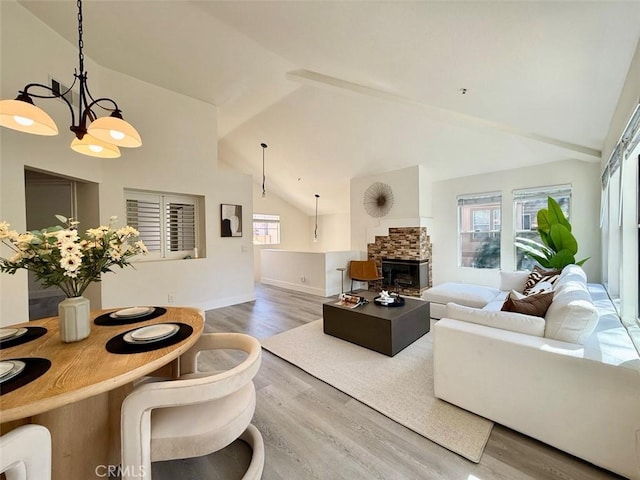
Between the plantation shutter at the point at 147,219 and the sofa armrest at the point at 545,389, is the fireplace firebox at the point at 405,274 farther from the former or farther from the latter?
the plantation shutter at the point at 147,219

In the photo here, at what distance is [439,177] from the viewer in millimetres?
5609

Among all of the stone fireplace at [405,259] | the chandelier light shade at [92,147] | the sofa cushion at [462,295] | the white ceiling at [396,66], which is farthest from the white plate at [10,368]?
the stone fireplace at [405,259]

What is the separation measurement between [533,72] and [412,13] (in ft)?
3.96

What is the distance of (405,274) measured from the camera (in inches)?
221

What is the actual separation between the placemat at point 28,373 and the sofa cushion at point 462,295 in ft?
13.2

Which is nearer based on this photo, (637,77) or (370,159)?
(637,77)

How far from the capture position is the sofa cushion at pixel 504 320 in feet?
5.84

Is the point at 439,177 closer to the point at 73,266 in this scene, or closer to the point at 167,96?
the point at 167,96

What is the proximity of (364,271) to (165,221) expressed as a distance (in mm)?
3916

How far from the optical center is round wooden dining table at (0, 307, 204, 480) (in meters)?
0.92

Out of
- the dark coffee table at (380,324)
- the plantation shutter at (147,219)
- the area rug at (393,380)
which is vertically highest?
the plantation shutter at (147,219)

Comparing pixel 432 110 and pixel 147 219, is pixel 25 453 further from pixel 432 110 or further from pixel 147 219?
pixel 432 110

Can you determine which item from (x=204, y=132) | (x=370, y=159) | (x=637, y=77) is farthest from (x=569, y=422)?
(x=204, y=132)

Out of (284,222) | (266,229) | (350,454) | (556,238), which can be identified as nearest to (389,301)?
(350,454)
